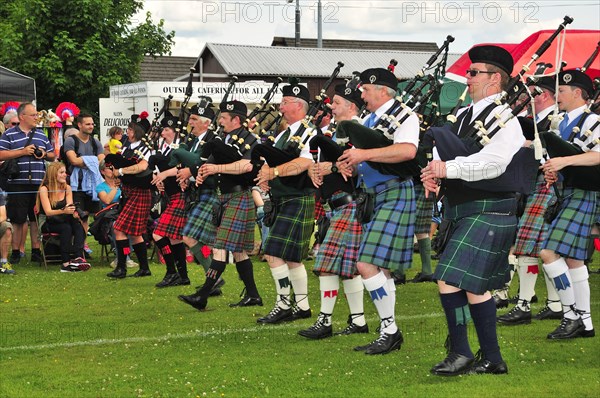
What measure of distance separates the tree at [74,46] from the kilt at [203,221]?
35.6 feet

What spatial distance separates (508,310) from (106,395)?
3.48 m

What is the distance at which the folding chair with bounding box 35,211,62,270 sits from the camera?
33.1ft

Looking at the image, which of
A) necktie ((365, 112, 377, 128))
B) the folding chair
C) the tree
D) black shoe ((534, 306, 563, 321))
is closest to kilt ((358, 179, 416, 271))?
necktie ((365, 112, 377, 128))

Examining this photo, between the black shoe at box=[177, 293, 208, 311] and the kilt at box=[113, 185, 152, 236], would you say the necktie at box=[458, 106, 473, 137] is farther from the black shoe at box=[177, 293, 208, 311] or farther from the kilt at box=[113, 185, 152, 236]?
the kilt at box=[113, 185, 152, 236]

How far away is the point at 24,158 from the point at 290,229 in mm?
4589

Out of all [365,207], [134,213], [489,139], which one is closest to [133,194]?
[134,213]

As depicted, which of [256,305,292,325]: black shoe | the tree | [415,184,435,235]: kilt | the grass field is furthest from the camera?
the tree

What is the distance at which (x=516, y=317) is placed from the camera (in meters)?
6.50

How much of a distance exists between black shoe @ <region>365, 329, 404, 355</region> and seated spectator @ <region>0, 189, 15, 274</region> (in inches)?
203

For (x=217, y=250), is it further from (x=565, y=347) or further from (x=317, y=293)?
(x=565, y=347)

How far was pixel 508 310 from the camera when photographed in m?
7.09

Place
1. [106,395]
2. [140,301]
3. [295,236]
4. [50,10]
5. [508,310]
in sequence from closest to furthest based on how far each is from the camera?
[106,395]
[295,236]
[508,310]
[140,301]
[50,10]

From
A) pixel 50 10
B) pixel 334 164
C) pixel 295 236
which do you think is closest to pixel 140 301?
pixel 295 236

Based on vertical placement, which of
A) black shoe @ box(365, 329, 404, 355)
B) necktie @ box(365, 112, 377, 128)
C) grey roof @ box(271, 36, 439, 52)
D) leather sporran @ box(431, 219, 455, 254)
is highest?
grey roof @ box(271, 36, 439, 52)
